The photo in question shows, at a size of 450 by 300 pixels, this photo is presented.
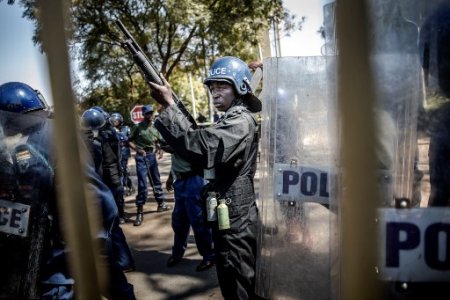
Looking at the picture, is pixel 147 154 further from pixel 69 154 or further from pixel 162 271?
pixel 69 154

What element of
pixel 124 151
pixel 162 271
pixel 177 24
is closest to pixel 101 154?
pixel 162 271

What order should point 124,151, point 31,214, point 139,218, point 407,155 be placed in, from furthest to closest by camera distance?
point 124,151 → point 139,218 → point 31,214 → point 407,155

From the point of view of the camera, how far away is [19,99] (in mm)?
1926

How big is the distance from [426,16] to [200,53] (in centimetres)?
1187

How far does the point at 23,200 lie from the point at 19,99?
2.09ft

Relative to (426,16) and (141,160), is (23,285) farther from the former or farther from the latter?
(141,160)

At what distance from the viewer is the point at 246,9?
10.6 meters

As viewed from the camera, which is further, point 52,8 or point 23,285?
point 23,285

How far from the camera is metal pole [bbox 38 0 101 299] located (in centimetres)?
88

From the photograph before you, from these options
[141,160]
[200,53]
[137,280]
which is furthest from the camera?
[200,53]

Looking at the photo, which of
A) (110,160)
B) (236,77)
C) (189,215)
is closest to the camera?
(236,77)

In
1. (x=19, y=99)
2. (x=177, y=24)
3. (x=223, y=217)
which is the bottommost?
(x=223, y=217)

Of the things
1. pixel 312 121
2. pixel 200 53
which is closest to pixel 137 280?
pixel 312 121

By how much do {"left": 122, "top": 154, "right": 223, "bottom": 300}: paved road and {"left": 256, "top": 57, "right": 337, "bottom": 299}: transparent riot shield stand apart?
128 centimetres
